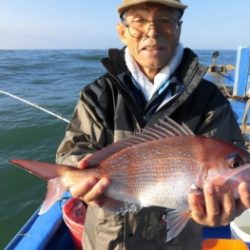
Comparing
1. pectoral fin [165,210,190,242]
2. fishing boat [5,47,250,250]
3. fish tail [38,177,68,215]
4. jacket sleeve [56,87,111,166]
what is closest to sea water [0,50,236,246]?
fishing boat [5,47,250,250]

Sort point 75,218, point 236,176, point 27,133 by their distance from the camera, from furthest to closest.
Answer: point 27,133 < point 75,218 < point 236,176

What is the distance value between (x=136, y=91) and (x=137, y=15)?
450mm

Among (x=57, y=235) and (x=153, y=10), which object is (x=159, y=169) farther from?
(x=57, y=235)

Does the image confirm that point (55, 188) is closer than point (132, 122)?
Yes

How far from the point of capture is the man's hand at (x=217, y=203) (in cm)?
178

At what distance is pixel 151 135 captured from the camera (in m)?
1.91

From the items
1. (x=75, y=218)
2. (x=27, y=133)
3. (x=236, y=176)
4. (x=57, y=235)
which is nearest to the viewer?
(x=236, y=176)

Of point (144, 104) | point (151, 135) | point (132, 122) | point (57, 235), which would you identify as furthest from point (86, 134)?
point (57, 235)

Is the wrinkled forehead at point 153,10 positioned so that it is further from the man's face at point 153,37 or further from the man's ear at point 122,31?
the man's ear at point 122,31

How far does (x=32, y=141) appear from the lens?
10000 mm

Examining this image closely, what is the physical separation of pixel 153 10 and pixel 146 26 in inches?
3.9

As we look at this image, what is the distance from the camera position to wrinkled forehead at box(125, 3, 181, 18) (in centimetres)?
221

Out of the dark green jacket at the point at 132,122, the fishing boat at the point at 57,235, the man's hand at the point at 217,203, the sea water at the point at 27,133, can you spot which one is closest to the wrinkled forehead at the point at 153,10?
the dark green jacket at the point at 132,122

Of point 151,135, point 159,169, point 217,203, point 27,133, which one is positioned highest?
point 151,135
